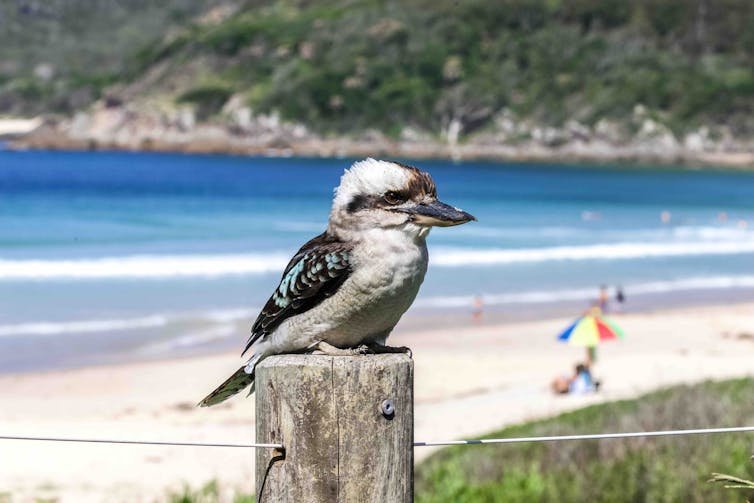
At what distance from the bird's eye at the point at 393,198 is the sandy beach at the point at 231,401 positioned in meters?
6.94

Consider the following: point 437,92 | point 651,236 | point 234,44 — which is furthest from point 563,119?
point 651,236

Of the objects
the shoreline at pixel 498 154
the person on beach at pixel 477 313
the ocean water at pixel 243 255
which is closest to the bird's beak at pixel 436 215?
the ocean water at pixel 243 255

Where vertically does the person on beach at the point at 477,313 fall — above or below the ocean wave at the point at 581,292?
below

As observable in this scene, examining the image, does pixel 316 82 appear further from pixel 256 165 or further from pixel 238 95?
pixel 256 165

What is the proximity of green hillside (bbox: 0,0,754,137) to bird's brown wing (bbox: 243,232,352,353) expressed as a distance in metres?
122

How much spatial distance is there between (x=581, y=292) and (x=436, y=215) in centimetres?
2311

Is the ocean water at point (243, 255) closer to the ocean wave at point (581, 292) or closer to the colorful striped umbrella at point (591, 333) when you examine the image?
the ocean wave at point (581, 292)

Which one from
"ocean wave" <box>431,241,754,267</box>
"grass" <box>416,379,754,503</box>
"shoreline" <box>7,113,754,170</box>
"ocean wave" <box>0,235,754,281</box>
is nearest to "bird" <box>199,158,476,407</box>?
"grass" <box>416,379,754,503</box>

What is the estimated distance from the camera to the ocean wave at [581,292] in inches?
→ 944

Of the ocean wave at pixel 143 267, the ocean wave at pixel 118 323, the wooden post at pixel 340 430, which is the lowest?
the wooden post at pixel 340 430

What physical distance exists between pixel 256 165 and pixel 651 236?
7296 cm

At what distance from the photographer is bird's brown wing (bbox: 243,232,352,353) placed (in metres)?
3.71

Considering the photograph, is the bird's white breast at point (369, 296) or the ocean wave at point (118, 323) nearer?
the bird's white breast at point (369, 296)

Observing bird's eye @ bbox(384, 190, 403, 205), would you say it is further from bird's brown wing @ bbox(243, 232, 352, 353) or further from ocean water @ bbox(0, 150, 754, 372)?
ocean water @ bbox(0, 150, 754, 372)
